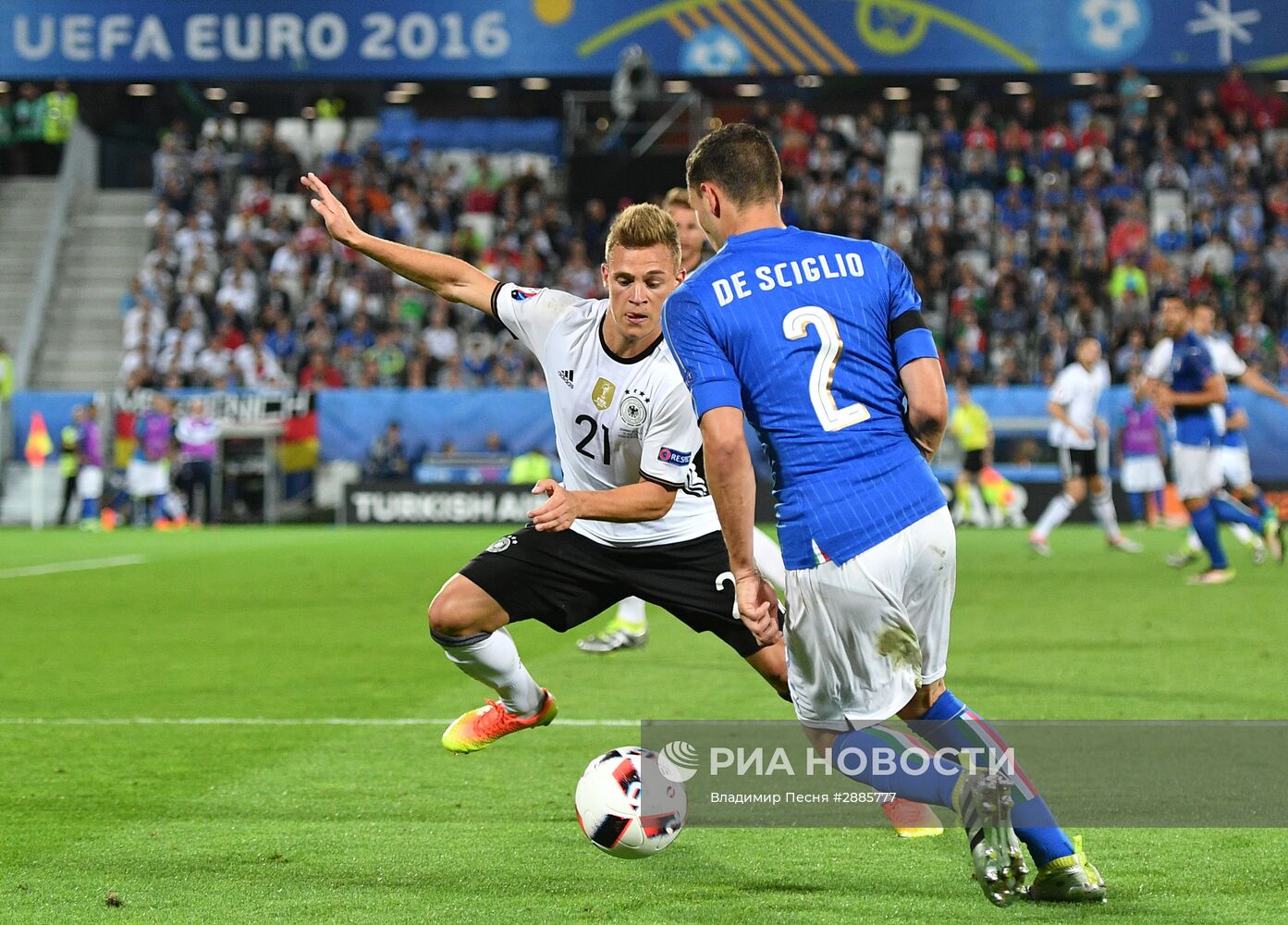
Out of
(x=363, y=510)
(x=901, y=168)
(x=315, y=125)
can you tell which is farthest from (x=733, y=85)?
(x=363, y=510)

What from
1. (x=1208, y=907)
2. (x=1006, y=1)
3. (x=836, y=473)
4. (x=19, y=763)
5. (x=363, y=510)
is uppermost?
(x=1006, y=1)

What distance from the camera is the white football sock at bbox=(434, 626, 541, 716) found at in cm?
612

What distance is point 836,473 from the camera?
14.8 feet

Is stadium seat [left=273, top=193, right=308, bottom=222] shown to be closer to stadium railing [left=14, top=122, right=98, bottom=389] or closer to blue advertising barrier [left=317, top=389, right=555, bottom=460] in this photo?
stadium railing [left=14, top=122, right=98, bottom=389]

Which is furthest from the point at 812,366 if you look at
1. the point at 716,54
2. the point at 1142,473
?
the point at 716,54

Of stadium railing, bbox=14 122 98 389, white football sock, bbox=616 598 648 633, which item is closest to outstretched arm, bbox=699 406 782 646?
white football sock, bbox=616 598 648 633

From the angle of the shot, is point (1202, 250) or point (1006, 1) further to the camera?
point (1006, 1)

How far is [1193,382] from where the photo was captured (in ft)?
48.3

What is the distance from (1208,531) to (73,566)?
11959 millimetres

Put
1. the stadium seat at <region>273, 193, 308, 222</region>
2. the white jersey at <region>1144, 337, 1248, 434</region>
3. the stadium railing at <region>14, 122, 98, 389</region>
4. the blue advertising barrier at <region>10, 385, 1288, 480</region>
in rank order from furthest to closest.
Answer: the stadium seat at <region>273, 193, 308, 222</region>, the stadium railing at <region>14, 122, 98, 389</region>, the blue advertising barrier at <region>10, 385, 1288, 480</region>, the white jersey at <region>1144, 337, 1248, 434</region>

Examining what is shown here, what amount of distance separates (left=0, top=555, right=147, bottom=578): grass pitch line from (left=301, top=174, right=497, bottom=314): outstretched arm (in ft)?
39.4

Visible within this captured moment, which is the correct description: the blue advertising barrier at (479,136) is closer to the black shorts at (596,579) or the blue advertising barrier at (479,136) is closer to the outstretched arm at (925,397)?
the black shorts at (596,579)

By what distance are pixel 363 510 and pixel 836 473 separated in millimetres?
22956

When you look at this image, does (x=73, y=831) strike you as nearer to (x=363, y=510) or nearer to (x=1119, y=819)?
(x=1119, y=819)
